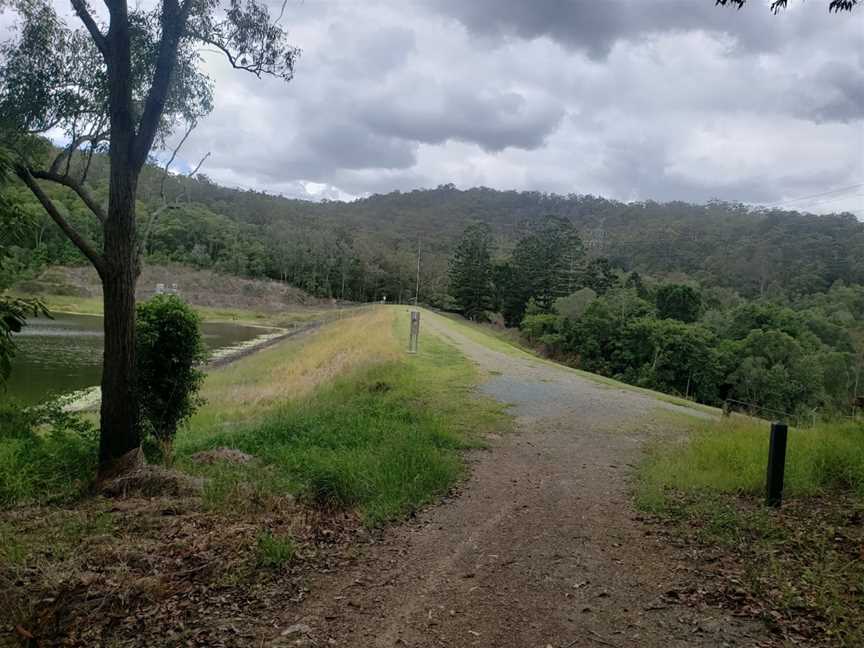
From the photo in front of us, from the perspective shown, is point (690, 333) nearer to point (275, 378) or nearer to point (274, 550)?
point (275, 378)

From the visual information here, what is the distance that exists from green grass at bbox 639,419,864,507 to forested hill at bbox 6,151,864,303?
122ft

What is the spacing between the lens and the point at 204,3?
721cm

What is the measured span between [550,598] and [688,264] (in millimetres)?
88444

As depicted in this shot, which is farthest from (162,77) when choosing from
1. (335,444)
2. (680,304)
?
(680,304)

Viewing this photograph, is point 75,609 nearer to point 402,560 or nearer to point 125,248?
point 402,560

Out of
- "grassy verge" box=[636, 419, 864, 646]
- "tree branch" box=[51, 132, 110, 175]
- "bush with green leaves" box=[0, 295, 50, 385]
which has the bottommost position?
"grassy verge" box=[636, 419, 864, 646]

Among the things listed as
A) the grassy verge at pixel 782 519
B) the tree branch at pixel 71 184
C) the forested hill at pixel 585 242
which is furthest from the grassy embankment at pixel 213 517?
the forested hill at pixel 585 242

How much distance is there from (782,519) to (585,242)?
8484 cm

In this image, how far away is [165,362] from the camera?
8.19m

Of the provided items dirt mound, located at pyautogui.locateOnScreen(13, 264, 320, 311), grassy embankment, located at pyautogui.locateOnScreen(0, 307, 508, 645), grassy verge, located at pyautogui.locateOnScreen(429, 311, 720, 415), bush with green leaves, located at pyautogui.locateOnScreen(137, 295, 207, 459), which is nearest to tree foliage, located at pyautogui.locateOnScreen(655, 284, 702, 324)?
grassy verge, located at pyautogui.locateOnScreen(429, 311, 720, 415)

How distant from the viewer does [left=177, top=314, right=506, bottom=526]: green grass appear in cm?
575

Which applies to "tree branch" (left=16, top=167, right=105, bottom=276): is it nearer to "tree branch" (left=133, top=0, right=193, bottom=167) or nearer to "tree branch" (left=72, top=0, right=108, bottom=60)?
"tree branch" (left=133, top=0, right=193, bottom=167)

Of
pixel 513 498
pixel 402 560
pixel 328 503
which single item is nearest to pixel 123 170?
pixel 328 503

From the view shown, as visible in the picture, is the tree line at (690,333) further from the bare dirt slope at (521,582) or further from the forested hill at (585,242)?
the bare dirt slope at (521,582)
